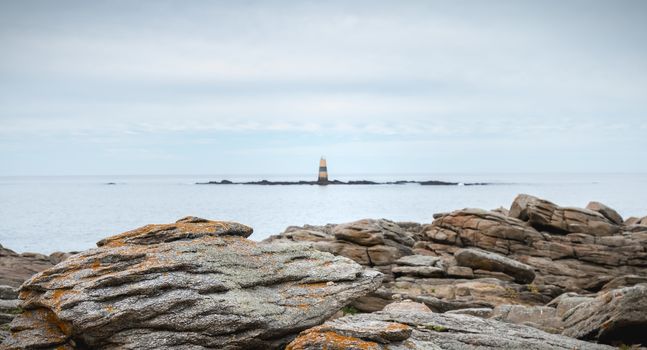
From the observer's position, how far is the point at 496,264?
1538 inches

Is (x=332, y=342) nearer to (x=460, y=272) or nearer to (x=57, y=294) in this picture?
(x=57, y=294)

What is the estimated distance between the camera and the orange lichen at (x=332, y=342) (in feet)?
39.8

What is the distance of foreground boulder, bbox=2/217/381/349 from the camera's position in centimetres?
1434

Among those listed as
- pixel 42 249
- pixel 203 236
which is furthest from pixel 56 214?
pixel 203 236

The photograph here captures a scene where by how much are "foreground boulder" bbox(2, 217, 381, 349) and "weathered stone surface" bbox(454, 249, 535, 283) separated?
77.2 ft

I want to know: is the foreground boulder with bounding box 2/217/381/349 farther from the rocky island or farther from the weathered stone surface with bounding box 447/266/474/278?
the weathered stone surface with bounding box 447/266/474/278

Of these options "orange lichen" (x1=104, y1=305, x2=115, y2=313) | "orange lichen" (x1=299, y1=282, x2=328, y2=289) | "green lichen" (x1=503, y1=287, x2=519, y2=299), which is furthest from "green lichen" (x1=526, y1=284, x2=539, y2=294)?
"orange lichen" (x1=104, y1=305, x2=115, y2=313)

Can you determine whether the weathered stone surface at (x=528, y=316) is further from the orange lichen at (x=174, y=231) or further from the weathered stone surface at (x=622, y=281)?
the weathered stone surface at (x=622, y=281)

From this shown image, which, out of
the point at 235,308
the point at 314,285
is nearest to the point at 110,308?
the point at 235,308

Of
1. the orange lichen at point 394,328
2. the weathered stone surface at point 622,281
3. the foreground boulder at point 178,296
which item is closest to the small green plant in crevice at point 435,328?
the foreground boulder at point 178,296

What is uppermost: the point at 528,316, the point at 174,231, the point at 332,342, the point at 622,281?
the point at 174,231

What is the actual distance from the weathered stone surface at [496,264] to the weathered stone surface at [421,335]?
21.4m

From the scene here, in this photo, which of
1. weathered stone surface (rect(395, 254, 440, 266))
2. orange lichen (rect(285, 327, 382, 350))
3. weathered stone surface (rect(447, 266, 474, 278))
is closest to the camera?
orange lichen (rect(285, 327, 382, 350))

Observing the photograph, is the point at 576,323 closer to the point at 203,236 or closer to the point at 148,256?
the point at 203,236
